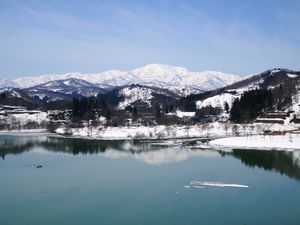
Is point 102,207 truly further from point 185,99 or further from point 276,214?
point 185,99

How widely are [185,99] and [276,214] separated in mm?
63967

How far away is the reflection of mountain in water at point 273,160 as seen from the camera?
22.4 metres

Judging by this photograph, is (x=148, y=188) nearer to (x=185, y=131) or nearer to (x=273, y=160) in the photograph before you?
(x=273, y=160)

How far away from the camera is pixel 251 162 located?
83.6 ft

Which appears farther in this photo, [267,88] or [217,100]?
[217,100]

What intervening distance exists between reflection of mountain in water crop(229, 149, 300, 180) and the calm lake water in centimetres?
5

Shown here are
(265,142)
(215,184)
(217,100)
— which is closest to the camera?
(215,184)

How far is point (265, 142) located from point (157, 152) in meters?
8.75

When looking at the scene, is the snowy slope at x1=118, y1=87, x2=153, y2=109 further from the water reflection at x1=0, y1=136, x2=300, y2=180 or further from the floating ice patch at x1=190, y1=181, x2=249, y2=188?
the floating ice patch at x1=190, y1=181, x2=249, y2=188

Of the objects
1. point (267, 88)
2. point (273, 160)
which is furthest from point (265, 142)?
point (267, 88)

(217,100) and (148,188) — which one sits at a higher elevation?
(217,100)

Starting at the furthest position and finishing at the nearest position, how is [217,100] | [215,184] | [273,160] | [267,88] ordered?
[217,100]
[267,88]
[273,160]
[215,184]

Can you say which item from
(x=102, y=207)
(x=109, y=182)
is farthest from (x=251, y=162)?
(x=102, y=207)

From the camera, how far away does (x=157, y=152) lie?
98.0ft
